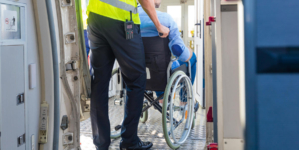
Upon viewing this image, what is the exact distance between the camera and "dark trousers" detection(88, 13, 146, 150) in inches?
94.2

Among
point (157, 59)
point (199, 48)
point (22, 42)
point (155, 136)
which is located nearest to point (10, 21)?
point (22, 42)

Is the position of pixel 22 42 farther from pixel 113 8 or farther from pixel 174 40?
pixel 174 40

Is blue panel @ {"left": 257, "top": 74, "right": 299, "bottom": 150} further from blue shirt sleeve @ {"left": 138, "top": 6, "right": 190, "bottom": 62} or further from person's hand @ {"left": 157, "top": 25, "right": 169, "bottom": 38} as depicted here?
blue shirt sleeve @ {"left": 138, "top": 6, "right": 190, "bottom": 62}

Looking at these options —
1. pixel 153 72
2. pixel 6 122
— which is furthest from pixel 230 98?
pixel 153 72

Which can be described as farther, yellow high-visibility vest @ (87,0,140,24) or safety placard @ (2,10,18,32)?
yellow high-visibility vest @ (87,0,140,24)

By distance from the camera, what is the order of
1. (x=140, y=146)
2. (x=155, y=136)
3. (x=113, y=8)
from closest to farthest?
(x=113, y=8)
(x=140, y=146)
(x=155, y=136)

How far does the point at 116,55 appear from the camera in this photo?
96.5 inches

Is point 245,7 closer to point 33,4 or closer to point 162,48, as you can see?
point 33,4

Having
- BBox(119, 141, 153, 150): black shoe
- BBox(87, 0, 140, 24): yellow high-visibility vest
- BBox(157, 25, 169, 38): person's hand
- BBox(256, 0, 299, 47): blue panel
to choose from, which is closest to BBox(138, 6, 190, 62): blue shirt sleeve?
BBox(157, 25, 169, 38): person's hand

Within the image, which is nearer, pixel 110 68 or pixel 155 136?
pixel 110 68

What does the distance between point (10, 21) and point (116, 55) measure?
111 centimetres

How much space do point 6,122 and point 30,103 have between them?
7.9 inches

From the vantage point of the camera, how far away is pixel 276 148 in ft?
2.37

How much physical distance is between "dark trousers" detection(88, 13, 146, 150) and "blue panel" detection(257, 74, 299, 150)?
1762mm
